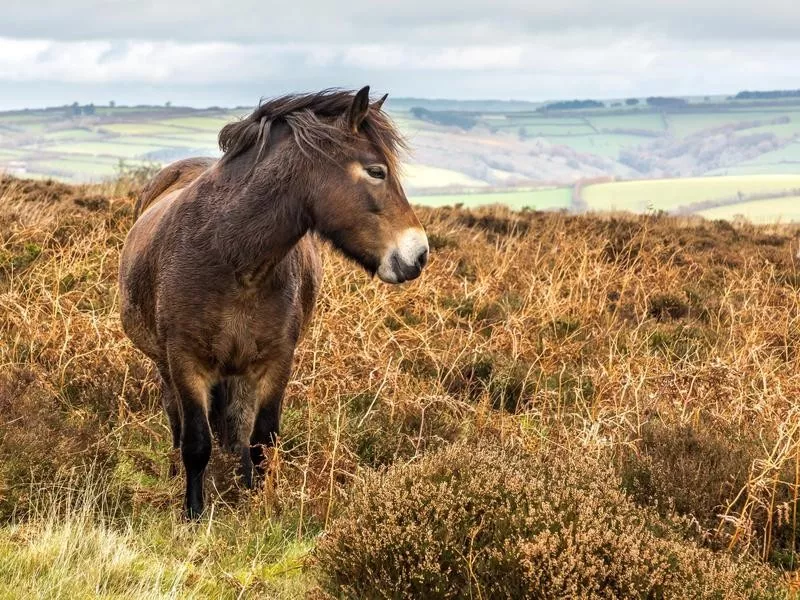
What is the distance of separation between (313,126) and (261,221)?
0.56 meters

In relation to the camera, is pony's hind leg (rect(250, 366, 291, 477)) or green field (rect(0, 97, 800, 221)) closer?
pony's hind leg (rect(250, 366, 291, 477))

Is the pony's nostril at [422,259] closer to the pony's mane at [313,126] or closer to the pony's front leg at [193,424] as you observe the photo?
the pony's mane at [313,126]

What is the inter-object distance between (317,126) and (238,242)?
73cm

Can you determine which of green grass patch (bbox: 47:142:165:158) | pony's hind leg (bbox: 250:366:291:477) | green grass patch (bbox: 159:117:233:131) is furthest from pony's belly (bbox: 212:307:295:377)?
green grass patch (bbox: 159:117:233:131)

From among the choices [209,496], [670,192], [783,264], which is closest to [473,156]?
[670,192]

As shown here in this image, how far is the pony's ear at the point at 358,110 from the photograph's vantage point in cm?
480

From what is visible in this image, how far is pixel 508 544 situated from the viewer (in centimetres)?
371

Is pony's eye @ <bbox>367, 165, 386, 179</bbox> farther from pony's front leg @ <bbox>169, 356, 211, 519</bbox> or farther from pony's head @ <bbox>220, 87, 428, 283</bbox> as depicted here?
pony's front leg @ <bbox>169, 356, 211, 519</bbox>

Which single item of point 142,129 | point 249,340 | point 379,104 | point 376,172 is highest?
point 142,129

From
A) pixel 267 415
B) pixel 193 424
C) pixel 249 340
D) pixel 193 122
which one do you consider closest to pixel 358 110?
pixel 249 340

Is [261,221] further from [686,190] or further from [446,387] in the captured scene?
[686,190]

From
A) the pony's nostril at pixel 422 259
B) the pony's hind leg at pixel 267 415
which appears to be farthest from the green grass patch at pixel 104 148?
the pony's nostril at pixel 422 259

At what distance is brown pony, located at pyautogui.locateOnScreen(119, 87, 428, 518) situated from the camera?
4785mm

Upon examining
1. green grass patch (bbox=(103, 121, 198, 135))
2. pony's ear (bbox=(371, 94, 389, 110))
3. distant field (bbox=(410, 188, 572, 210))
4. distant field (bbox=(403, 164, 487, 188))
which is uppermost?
green grass patch (bbox=(103, 121, 198, 135))
